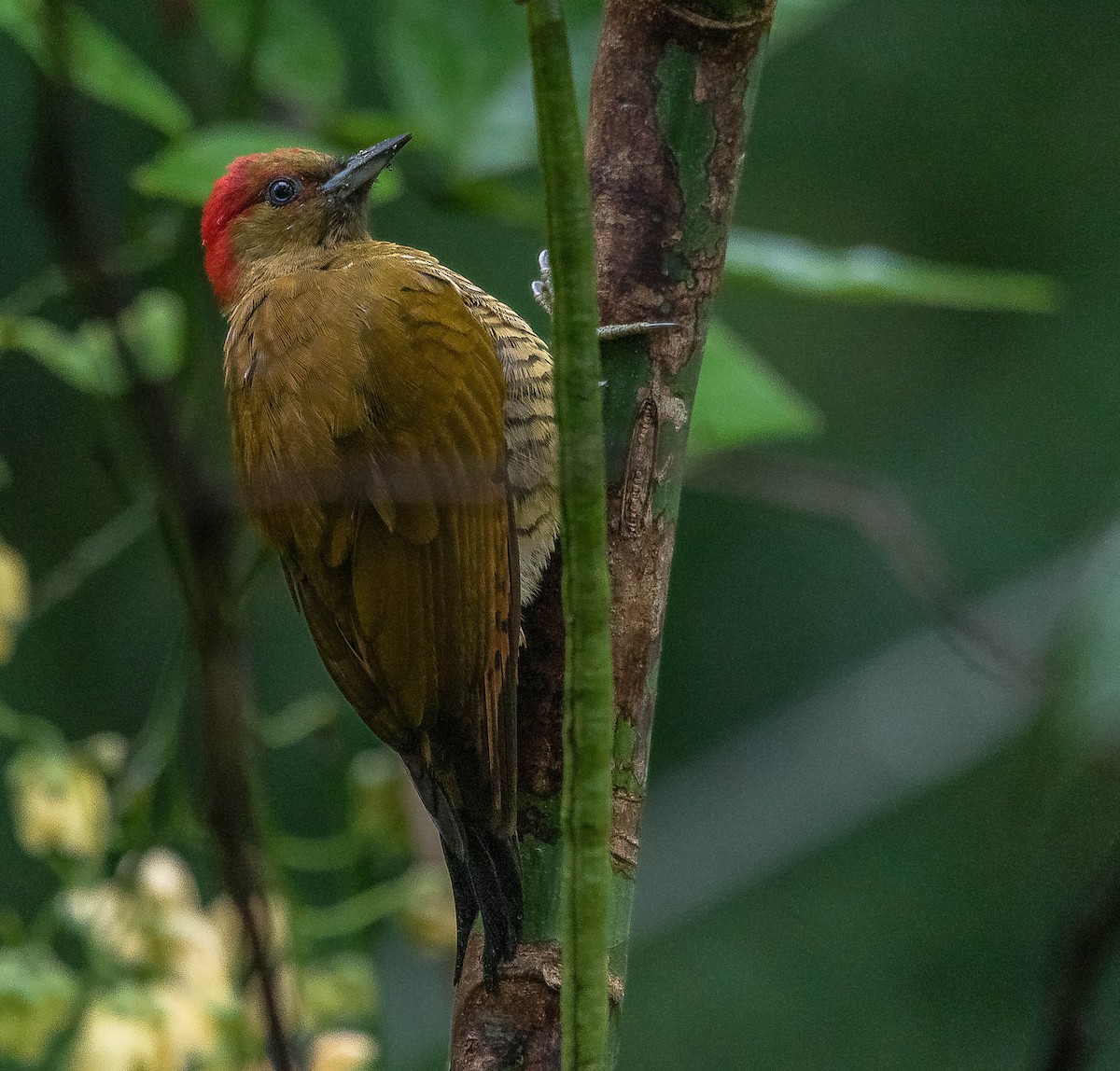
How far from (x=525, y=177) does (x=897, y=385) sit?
1249mm

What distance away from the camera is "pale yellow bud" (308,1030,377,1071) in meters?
1.19

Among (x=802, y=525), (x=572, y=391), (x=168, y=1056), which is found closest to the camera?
(x=572, y=391)

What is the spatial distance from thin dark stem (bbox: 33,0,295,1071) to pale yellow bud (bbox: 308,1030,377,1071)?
2.66ft

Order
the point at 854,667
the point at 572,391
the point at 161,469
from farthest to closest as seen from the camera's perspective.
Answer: the point at 854,667
the point at 572,391
the point at 161,469

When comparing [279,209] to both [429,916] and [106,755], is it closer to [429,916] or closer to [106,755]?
[106,755]

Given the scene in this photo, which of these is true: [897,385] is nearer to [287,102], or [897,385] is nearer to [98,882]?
[287,102]

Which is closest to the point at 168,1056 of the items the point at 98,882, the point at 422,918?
the point at 98,882

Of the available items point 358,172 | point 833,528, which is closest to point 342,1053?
point 358,172

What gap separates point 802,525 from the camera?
4254mm

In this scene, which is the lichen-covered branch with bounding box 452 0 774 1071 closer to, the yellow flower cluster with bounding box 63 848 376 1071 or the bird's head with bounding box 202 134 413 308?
the yellow flower cluster with bounding box 63 848 376 1071

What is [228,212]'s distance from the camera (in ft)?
5.89

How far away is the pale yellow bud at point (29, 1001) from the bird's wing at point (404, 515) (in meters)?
0.31

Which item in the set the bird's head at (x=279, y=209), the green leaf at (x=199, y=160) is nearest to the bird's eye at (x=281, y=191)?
the bird's head at (x=279, y=209)

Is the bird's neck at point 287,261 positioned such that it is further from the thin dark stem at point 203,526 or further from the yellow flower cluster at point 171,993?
the thin dark stem at point 203,526
